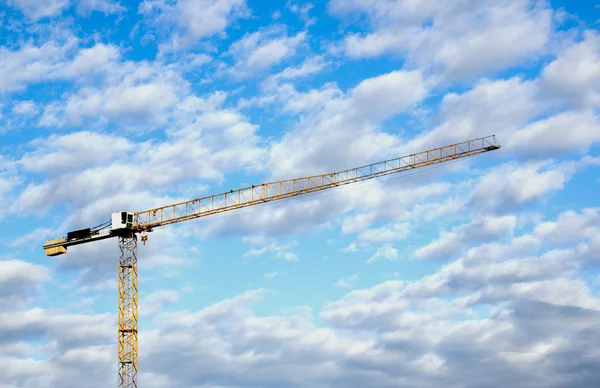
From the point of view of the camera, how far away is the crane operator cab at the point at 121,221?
17662cm

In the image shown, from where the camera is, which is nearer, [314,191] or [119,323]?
[119,323]

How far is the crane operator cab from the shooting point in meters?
177

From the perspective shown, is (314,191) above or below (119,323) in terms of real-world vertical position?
above

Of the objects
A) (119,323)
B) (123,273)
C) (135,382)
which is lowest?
(135,382)

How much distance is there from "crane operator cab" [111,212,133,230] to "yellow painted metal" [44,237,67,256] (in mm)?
13658

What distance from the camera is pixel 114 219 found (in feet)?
A: 583

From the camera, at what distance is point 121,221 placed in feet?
581

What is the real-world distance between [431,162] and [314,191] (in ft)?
99.6

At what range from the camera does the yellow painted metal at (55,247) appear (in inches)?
7131

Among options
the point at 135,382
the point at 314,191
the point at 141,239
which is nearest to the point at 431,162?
the point at 314,191

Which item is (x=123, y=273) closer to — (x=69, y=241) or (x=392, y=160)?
(x=69, y=241)

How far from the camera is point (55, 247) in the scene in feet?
595

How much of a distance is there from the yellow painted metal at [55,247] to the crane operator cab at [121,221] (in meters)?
13.7

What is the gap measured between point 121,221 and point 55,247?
1851 centimetres
